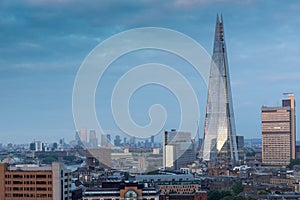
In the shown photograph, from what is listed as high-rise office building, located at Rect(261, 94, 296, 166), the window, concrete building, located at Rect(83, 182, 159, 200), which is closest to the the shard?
high-rise office building, located at Rect(261, 94, 296, 166)

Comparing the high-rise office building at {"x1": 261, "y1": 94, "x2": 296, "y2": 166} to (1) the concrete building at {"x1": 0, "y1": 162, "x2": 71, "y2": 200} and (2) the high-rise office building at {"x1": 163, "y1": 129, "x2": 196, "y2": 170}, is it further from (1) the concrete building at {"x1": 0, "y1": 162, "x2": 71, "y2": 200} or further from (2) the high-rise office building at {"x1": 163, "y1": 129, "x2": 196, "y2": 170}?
(1) the concrete building at {"x1": 0, "y1": 162, "x2": 71, "y2": 200}

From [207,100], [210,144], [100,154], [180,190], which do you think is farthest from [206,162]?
[180,190]

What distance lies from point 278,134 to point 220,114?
1612 centimetres

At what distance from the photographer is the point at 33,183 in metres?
21.6

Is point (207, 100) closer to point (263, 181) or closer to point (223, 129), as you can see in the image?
point (223, 129)

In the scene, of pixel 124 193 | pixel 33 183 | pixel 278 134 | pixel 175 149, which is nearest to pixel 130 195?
pixel 124 193

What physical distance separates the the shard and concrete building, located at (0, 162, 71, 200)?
32.5 meters

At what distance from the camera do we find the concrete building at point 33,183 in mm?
21547

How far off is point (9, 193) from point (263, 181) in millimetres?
24607

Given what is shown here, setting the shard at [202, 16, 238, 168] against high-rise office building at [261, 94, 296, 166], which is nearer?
the shard at [202, 16, 238, 168]

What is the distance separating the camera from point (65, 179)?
22.3m

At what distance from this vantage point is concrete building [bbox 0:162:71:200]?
70.7 feet

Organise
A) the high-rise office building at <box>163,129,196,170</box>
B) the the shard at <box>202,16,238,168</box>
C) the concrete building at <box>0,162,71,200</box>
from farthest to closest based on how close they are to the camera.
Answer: the the shard at <box>202,16,238,168</box> < the high-rise office building at <box>163,129,196,170</box> < the concrete building at <box>0,162,71,200</box>

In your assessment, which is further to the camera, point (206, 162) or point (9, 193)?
point (206, 162)
